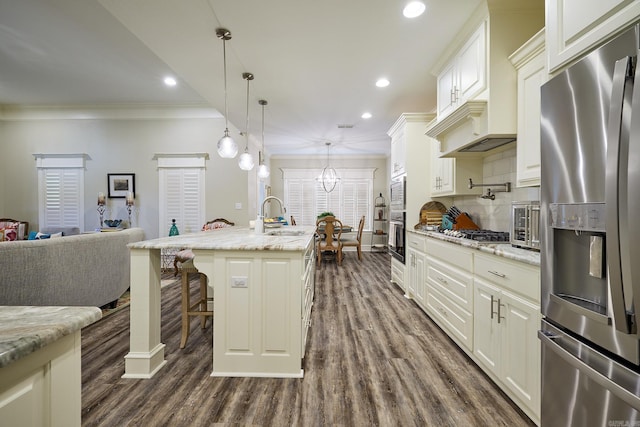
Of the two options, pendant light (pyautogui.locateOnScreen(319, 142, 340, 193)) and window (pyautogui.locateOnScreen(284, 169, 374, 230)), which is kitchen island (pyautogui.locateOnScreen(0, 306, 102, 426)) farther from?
window (pyautogui.locateOnScreen(284, 169, 374, 230))

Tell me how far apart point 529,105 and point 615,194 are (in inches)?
53.1

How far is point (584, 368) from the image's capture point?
921 mm

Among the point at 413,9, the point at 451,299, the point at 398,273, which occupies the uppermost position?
the point at 413,9

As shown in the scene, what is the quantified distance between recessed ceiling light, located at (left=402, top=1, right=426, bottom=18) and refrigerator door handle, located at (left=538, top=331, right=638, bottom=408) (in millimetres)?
2251

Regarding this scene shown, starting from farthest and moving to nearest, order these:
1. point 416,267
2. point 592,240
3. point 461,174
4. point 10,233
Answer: point 10,233 < point 416,267 < point 461,174 < point 592,240

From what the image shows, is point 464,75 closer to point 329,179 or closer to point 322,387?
point 322,387

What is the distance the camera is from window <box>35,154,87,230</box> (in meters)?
5.11

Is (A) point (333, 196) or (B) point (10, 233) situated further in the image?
(A) point (333, 196)

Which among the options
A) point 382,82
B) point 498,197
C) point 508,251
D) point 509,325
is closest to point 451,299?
point 509,325

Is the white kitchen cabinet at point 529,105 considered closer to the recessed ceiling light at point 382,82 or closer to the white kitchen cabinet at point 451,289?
the white kitchen cabinet at point 451,289

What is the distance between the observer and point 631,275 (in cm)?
76

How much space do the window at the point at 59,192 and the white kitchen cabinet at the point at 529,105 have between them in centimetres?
667

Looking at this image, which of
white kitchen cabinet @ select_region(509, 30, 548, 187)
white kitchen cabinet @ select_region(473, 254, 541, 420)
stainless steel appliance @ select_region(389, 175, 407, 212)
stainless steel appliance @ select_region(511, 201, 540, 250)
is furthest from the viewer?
stainless steel appliance @ select_region(389, 175, 407, 212)

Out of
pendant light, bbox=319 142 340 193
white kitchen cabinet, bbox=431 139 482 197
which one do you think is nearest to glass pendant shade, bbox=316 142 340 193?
pendant light, bbox=319 142 340 193
